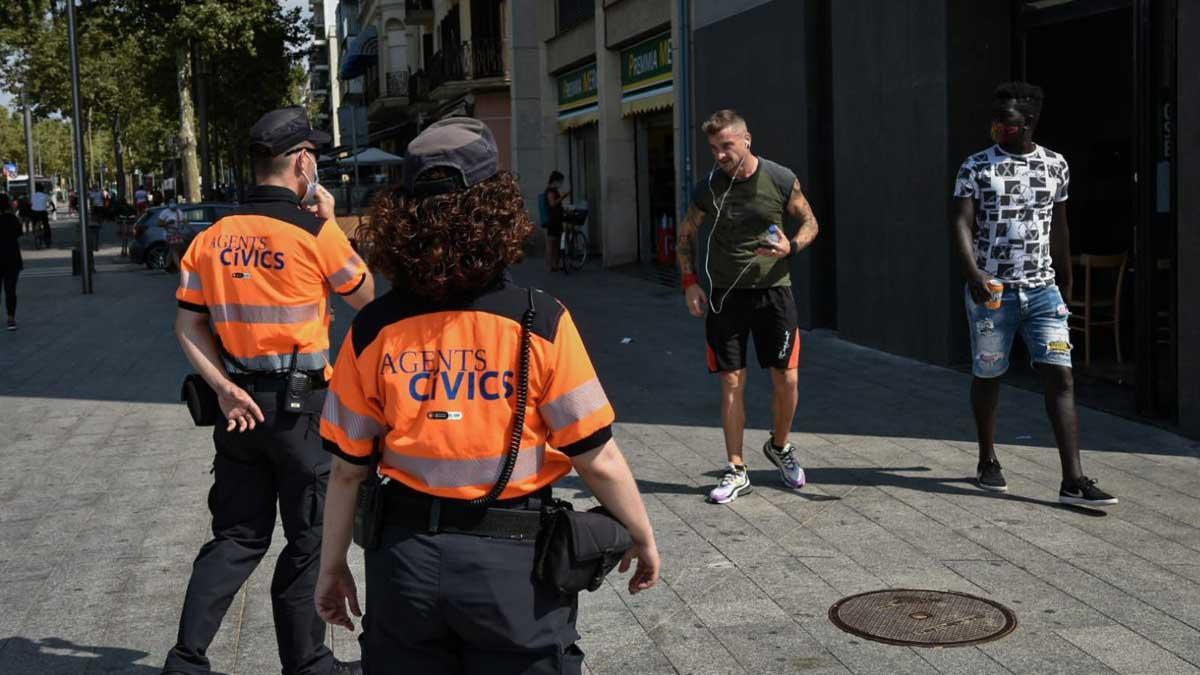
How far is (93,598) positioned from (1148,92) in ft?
21.9

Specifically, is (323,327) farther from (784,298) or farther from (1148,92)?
(1148,92)

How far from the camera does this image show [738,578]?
5.84 meters

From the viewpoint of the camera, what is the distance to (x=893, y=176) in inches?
494

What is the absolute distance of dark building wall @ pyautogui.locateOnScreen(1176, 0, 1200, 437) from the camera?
832cm

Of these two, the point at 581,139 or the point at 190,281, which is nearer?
the point at 190,281

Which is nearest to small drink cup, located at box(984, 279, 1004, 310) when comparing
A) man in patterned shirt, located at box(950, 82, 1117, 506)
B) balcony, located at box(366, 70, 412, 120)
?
man in patterned shirt, located at box(950, 82, 1117, 506)

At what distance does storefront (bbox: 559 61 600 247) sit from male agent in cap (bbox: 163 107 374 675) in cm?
2141

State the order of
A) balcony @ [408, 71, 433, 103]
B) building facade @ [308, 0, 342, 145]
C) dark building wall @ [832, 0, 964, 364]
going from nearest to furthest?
dark building wall @ [832, 0, 964, 364] → balcony @ [408, 71, 433, 103] → building facade @ [308, 0, 342, 145]

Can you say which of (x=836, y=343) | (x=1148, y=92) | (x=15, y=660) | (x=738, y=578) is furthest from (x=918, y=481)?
(x=836, y=343)

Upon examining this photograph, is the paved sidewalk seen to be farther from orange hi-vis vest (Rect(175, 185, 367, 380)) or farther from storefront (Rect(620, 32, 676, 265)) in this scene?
storefront (Rect(620, 32, 676, 265))

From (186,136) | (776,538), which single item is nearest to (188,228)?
(186,136)

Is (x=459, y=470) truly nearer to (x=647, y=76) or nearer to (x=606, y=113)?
(x=647, y=76)

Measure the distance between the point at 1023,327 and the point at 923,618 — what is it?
7.34 feet

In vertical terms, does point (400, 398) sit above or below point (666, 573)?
above
